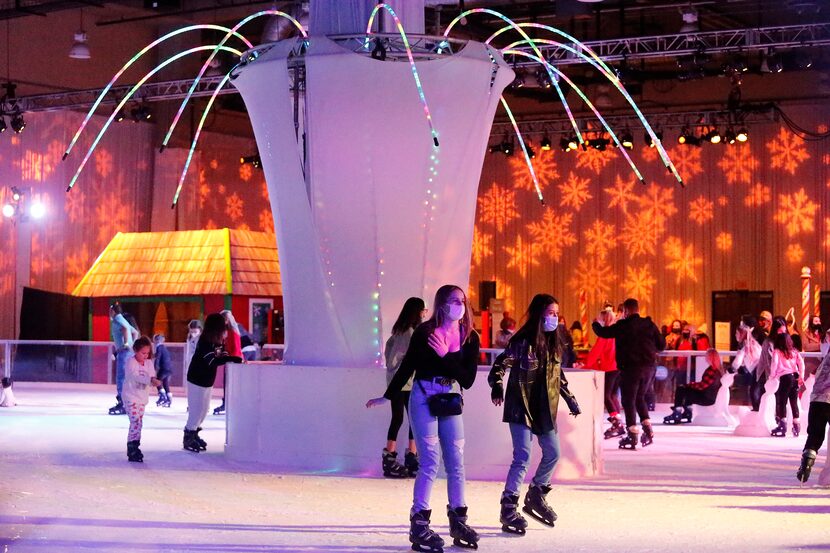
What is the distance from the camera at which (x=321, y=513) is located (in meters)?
8.28

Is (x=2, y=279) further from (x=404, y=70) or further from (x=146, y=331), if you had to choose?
(x=404, y=70)

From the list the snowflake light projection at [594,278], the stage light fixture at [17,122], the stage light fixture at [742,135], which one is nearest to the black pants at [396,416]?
the stage light fixture at [17,122]

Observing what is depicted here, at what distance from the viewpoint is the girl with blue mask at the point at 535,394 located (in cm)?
764

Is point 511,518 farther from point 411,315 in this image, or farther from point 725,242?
point 725,242

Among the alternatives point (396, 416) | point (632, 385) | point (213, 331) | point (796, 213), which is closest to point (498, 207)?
point (796, 213)

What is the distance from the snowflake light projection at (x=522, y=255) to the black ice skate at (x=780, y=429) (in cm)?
1934

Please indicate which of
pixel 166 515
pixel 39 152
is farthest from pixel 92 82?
pixel 166 515

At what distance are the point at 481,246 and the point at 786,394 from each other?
814 inches

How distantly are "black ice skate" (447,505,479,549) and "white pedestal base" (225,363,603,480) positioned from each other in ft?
10.8

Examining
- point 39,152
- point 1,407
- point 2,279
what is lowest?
point 1,407

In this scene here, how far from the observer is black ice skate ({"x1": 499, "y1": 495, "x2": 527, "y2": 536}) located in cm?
746

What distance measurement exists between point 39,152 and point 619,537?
23.8 meters

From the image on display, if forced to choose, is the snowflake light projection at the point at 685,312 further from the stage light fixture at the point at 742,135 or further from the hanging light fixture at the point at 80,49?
the hanging light fixture at the point at 80,49

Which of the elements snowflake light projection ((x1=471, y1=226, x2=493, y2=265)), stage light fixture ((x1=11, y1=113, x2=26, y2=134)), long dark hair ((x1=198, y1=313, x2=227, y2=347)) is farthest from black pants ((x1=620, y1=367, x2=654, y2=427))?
A: snowflake light projection ((x1=471, y1=226, x2=493, y2=265))
